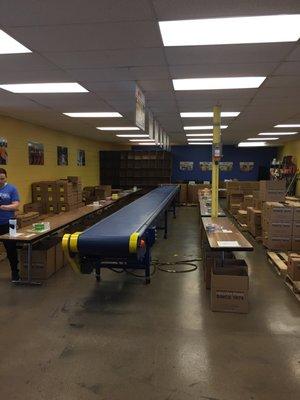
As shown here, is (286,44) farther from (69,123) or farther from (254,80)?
(69,123)

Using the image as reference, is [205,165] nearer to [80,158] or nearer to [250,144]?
[250,144]

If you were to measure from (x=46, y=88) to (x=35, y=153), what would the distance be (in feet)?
12.6

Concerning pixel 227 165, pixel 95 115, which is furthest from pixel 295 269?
pixel 227 165

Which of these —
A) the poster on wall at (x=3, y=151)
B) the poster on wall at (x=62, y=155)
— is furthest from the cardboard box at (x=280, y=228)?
the poster on wall at (x=62, y=155)

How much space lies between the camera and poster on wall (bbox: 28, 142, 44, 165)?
804cm

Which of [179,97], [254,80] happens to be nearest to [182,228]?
[179,97]

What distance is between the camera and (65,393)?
7.66 ft

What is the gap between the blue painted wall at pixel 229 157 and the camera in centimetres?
1658

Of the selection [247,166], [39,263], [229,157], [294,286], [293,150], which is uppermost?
[293,150]

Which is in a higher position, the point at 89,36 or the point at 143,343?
the point at 89,36

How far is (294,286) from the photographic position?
4184 millimetres

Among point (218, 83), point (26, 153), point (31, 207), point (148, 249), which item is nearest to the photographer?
point (148, 249)

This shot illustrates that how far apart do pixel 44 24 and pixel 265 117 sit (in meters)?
5.87

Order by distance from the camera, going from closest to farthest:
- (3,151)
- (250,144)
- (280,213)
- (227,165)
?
1. (280,213)
2. (3,151)
3. (250,144)
4. (227,165)
